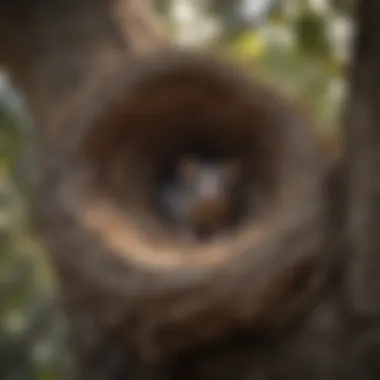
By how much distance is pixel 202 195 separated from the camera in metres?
1.87

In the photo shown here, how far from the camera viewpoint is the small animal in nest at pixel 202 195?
65.3 inches

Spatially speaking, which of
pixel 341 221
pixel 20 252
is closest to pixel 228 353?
pixel 341 221

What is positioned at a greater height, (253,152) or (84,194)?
(253,152)

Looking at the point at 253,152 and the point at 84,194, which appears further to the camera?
the point at 253,152

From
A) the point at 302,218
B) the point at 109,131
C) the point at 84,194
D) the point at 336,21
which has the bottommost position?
the point at 302,218

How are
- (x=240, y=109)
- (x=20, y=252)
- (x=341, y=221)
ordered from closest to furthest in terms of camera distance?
(x=341, y=221) < (x=240, y=109) < (x=20, y=252)

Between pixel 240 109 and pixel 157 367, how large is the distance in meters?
0.42

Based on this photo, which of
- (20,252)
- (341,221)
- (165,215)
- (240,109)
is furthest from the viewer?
(20,252)

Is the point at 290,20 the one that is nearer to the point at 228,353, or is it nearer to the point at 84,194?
the point at 84,194

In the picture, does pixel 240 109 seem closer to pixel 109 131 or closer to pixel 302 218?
pixel 109 131

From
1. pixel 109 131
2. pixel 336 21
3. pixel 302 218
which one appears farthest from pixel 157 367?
pixel 336 21

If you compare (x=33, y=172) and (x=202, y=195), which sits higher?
(x=33, y=172)

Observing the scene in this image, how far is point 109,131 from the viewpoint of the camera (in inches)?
55.8

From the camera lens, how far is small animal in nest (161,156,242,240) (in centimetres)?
166
